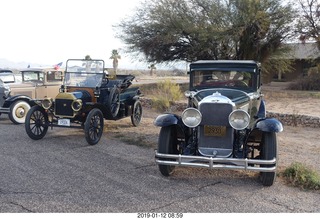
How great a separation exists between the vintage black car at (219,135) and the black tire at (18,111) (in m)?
6.61

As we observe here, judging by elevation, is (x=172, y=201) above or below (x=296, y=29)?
below

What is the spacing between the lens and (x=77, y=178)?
5.15 metres

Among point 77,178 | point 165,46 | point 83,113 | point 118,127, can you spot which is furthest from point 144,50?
point 77,178

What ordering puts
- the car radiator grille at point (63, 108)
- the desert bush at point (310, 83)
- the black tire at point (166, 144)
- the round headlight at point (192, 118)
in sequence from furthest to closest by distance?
the desert bush at point (310, 83) → the car radiator grille at point (63, 108) → the black tire at point (166, 144) → the round headlight at point (192, 118)

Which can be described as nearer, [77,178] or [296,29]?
[77,178]

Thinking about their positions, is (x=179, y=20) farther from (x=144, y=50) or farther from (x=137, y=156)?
(x=137, y=156)

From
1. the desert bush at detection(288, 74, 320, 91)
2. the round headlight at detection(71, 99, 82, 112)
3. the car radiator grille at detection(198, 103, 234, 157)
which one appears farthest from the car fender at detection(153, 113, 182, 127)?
the desert bush at detection(288, 74, 320, 91)

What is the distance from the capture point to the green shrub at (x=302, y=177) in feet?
15.8

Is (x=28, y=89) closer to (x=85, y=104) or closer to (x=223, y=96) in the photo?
(x=85, y=104)

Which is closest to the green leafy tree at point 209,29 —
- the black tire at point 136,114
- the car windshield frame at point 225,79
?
the black tire at point 136,114

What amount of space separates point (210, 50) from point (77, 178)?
51.0 ft

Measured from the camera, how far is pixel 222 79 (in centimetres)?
612

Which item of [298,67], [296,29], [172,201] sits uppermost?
[296,29]

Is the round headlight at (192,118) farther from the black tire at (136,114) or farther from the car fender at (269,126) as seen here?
the black tire at (136,114)
